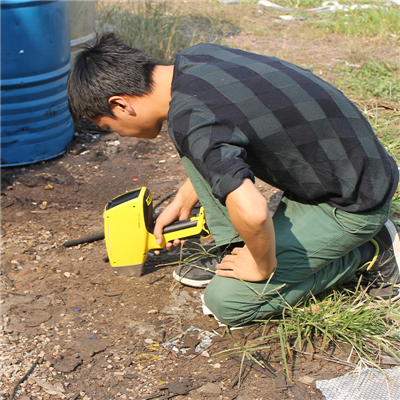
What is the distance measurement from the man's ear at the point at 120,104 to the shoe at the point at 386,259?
1237mm

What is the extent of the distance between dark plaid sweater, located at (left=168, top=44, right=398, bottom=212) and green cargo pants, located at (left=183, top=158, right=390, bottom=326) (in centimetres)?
10

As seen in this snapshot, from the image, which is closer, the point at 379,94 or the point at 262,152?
the point at 262,152

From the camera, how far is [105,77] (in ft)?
5.66

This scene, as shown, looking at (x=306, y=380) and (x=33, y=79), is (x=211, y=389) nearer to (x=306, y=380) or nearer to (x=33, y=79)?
(x=306, y=380)

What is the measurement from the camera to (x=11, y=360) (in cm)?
174

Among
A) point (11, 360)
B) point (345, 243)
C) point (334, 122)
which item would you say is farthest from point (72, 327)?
point (334, 122)

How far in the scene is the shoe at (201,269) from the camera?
2223 mm

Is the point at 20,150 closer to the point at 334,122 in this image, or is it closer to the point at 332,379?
the point at 334,122

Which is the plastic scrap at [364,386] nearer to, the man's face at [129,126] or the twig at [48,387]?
the twig at [48,387]

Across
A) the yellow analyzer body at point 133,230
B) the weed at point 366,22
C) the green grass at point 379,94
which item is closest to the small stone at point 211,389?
the yellow analyzer body at point 133,230

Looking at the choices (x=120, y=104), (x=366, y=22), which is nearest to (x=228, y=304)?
(x=120, y=104)

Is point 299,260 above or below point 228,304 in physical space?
above

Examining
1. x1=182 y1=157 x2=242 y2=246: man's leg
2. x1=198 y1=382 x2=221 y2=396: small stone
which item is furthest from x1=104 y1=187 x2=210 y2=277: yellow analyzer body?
x1=198 y1=382 x2=221 y2=396: small stone

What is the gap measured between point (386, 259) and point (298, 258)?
50 centimetres
